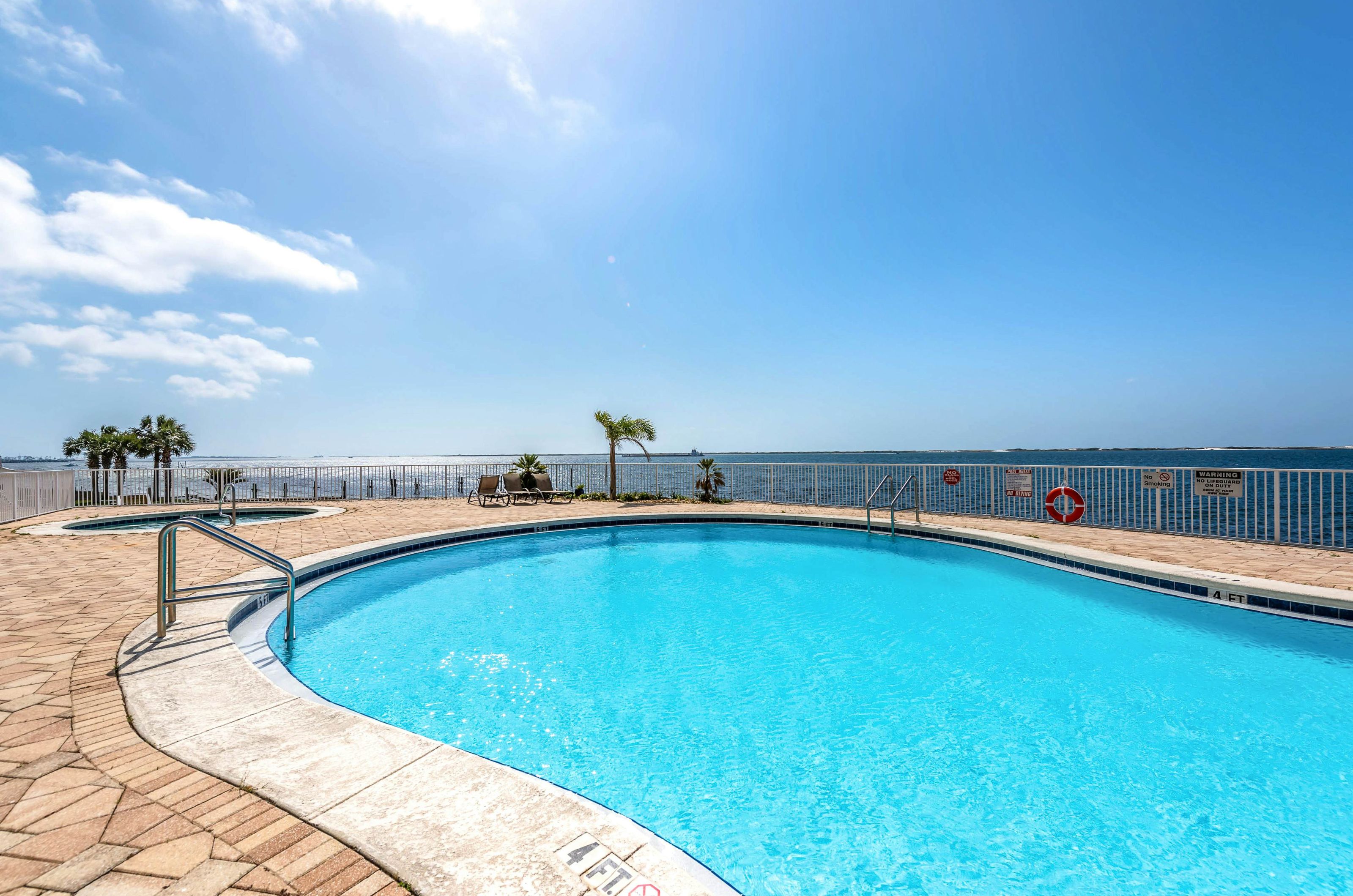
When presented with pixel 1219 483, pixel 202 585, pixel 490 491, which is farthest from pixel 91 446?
pixel 1219 483

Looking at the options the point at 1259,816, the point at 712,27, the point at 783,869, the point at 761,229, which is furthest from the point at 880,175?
the point at 783,869

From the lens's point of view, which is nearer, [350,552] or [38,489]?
[350,552]

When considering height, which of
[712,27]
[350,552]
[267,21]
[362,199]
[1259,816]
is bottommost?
[1259,816]

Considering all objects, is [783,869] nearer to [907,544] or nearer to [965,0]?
[907,544]

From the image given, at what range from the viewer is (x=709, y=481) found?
1363 cm

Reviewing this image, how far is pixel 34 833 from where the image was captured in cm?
165

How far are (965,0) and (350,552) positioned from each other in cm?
1410

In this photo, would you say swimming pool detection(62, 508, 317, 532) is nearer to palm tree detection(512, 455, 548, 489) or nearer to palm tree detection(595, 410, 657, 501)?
palm tree detection(512, 455, 548, 489)

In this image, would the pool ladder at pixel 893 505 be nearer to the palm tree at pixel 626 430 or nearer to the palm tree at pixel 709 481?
the palm tree at pixel 709 481

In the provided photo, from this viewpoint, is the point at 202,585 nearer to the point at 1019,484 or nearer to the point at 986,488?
the point at 1019,484

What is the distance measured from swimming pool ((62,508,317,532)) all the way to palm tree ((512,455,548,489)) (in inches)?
201

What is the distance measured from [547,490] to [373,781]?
42.8ft

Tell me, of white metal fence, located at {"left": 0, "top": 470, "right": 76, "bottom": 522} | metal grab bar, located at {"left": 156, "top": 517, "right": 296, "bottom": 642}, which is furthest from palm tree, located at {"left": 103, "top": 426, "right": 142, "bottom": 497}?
metal grab bar, located at {"left": 156, "top": 517, "right": 296, "bottom": 642}

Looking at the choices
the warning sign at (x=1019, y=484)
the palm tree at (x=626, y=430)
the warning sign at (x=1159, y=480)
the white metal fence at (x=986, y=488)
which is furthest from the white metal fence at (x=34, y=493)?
the warning sign at (x=1159, y=480)
